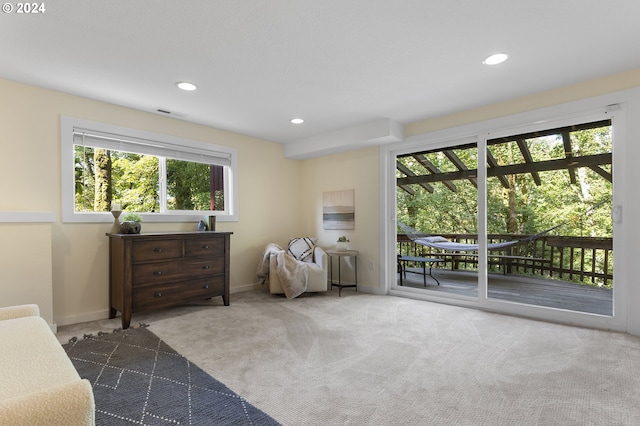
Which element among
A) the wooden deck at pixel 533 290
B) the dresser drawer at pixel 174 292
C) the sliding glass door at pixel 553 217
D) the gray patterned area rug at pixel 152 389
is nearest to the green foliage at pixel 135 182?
the dresser drawer at pixel 174 292

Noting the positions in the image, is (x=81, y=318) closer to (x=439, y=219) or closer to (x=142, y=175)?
(x=142, y=175)

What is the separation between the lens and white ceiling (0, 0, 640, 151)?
1988 millimetres

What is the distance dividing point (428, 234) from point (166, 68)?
11.3 ft

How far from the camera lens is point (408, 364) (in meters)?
2.26

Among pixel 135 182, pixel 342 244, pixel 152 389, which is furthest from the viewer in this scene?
pixel 342 244

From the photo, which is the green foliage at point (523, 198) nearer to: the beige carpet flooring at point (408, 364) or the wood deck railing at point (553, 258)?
the wood deck railing at point (553, 258)

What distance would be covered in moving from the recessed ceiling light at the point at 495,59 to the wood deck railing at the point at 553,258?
6.19 ft

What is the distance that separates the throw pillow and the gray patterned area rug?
2.41 metres

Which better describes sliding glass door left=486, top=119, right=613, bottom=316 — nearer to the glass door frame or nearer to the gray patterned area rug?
the glass door frame

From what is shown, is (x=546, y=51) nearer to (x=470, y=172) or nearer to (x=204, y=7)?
(x=470, y=172)

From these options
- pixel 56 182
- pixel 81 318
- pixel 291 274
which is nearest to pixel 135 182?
pixel 56 182

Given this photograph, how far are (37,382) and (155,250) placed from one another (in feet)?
8.78

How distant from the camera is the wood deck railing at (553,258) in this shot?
3096 millimetres

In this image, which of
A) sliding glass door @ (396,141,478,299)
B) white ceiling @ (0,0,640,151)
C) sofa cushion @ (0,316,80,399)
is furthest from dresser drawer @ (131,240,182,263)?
sliding glass door @ (396,141,478,299)
